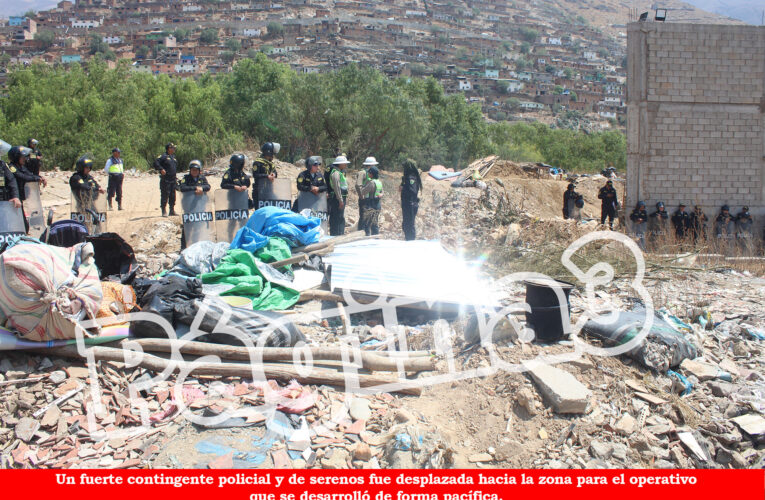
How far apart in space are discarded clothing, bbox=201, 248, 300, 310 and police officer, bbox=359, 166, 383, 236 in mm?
2970

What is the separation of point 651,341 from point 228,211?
216 inches

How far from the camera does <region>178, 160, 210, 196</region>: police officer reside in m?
7.64

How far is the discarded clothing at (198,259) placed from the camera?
18.7 feet

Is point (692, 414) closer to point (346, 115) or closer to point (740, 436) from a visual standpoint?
point (740, 436)

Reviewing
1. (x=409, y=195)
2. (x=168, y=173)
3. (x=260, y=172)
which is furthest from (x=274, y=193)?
(x=168, y=173)

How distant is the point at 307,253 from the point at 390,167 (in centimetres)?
1411

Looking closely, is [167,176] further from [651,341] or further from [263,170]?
[651,341]

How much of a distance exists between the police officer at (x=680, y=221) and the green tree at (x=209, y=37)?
117 m

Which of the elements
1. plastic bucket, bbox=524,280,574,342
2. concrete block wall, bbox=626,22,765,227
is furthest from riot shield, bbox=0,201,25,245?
concrete block wall, bbox=626,22,765,227

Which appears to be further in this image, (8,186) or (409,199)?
(409,199)

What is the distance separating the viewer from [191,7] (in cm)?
13825

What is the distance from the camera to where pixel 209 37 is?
11519 centimetres

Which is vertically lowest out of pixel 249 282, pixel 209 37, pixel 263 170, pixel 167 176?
pixel 249 282

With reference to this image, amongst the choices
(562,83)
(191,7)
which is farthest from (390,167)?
(191,7)
